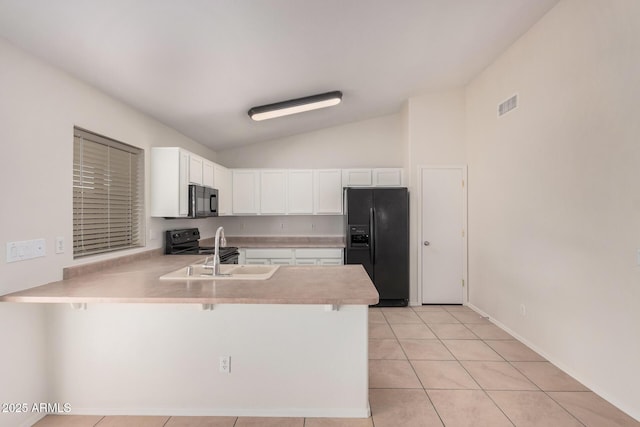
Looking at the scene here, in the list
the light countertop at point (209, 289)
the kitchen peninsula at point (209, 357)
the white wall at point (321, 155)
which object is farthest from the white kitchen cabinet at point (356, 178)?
the kitchen peninsula at point (209, 357)

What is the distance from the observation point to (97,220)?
8.97 ft

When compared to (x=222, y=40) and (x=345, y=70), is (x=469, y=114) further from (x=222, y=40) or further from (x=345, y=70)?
(x=222, y=40)

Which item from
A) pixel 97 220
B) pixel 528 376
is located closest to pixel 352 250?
pixel 528 376

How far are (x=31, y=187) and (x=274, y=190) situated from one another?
324 cm

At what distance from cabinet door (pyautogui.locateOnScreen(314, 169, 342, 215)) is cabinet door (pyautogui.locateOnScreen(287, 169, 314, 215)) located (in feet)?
0.32

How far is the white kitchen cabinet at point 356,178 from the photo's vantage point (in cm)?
498

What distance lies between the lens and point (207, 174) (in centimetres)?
408

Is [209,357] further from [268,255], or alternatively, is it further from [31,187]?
[268,255]

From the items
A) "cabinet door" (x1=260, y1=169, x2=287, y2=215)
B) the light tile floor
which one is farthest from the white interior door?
"cabinet door" (x1=260, y1=169, x2=287, y2=215)

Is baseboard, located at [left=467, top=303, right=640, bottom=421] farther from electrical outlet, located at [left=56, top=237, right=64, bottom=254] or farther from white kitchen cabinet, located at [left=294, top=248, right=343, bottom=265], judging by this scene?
electrical outlet, located at [left=56, top=237, right=64, bottom=254]

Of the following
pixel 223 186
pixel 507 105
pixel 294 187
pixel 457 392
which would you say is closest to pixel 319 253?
pixel 294 187

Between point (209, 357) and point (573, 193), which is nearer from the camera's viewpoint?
point (209, 357)

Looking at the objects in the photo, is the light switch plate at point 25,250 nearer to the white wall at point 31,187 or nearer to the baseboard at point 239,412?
the white wall at point 31,187

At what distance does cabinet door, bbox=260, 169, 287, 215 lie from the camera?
5.05m
